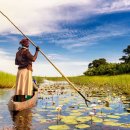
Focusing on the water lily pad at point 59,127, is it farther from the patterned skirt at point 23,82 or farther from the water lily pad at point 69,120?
the patterned skirt at point 23,82

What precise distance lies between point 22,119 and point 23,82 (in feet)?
8.51

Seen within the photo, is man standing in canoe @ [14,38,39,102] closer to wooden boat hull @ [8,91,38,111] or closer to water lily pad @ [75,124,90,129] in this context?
wooden boat hull @ [8,91,38,111]

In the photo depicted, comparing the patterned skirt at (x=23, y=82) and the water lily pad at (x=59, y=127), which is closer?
the water lily pad at (x=59, y=127)

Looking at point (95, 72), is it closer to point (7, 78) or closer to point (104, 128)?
point (7, 78)

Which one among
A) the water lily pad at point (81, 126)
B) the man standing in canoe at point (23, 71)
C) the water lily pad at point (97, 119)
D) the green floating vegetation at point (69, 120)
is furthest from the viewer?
the man standing in canoe at point (23, 71)

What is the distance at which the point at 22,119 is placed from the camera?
9.74 metres

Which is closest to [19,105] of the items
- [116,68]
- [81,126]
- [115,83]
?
[81,126]

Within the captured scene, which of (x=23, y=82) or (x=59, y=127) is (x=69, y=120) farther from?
(x=23, y=82)

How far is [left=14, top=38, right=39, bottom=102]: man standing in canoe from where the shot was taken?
38.9 ft

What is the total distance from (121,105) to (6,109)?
15.3ft

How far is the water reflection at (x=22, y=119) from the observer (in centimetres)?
856

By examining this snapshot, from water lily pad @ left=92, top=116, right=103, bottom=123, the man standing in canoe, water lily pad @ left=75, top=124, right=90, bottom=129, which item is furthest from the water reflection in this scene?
water lily pad @ left=92, top=116, right=103, bottom=123

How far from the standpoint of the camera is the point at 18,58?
39.0 feet

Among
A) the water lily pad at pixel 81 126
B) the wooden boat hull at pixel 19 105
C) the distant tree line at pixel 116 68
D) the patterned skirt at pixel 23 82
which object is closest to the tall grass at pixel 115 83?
the patterned skirt at pixel 23 82
